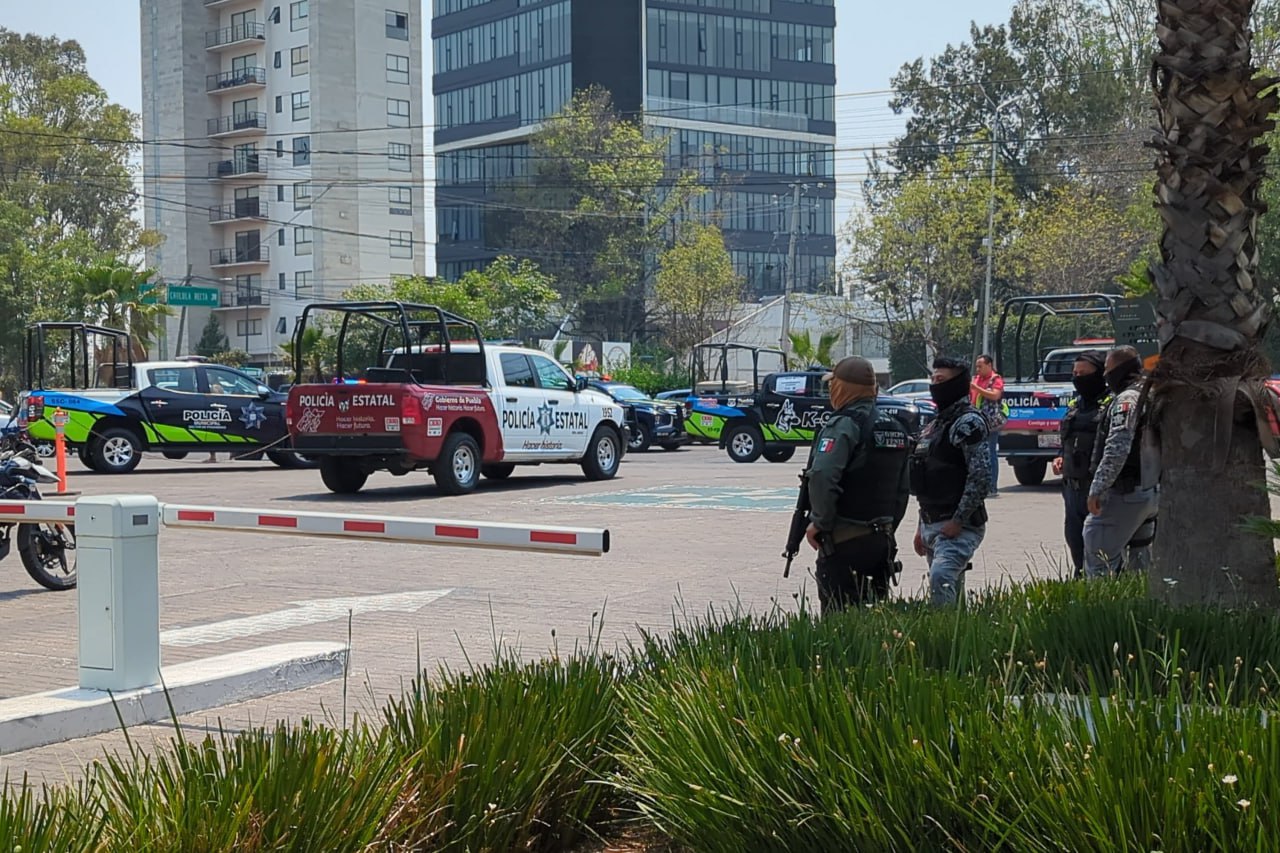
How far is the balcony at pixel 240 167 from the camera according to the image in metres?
83.4

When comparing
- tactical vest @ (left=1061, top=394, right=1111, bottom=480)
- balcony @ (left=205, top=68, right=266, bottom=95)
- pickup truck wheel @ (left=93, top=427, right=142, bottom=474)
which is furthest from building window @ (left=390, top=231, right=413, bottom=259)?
tactical vest @ (left=1061, top=394, right=1111, bottom=480)

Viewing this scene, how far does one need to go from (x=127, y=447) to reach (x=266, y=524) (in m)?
19.2

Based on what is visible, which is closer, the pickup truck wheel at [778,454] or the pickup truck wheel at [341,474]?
the pickup truck wheel at [341,474]

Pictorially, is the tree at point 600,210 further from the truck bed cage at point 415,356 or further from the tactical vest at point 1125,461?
the tactical vest at point 1125,461

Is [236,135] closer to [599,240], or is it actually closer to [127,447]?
[599,240]

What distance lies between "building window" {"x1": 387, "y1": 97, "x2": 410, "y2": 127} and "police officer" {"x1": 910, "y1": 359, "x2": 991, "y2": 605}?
3031 inches

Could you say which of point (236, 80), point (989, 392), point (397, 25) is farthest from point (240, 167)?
point (989, 392)

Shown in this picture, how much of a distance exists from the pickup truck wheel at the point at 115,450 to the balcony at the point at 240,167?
6034 cm

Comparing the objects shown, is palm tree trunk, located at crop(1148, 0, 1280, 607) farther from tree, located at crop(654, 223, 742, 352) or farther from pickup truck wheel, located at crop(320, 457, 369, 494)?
tree, located at crop(654, 223, 742, 352)

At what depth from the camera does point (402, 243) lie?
84688 millimetres

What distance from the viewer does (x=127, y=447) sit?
84.3 ft

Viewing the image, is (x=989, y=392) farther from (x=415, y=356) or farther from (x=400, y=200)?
(x=400, y=200)

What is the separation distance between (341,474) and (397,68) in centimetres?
6619

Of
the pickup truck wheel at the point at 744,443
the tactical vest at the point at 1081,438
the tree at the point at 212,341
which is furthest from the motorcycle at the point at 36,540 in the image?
the tree at the point at 212,341
